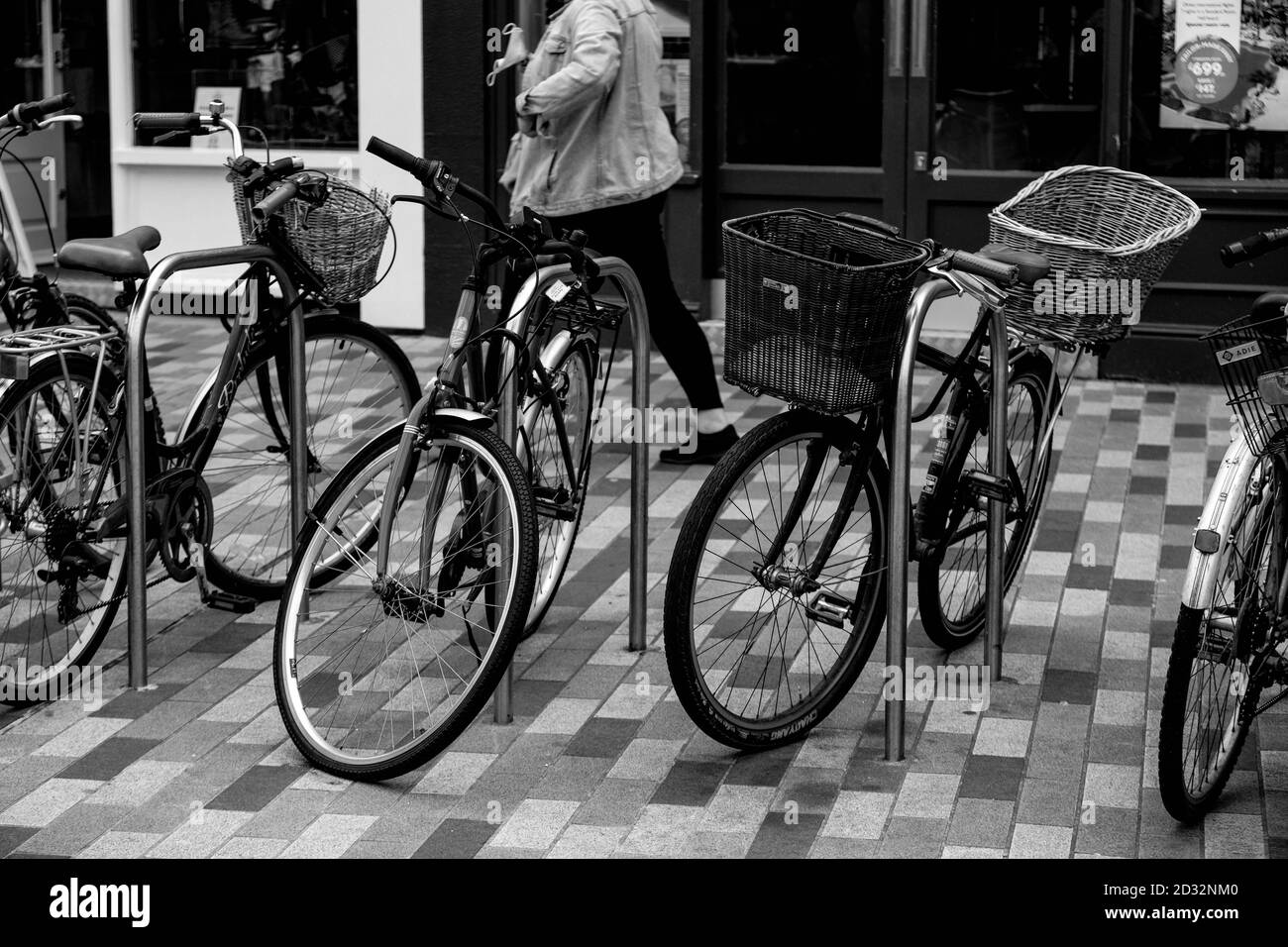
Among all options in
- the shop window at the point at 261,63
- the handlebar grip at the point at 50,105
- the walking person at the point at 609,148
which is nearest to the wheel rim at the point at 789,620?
the walking person at the point at 609,148

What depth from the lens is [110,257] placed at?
459cm

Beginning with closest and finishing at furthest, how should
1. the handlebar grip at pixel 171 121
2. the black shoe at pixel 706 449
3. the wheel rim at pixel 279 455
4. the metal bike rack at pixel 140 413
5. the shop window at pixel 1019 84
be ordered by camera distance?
the metal bike rack at pixel 140 413, the handlebar grip at pixel 171 121, the wheel rim at pixel 279 455, the black shoe at pixel 706 449, the shop window at pixel 1019 84

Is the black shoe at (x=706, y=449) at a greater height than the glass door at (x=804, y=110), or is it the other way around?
the glass door at (x=804, y=110)

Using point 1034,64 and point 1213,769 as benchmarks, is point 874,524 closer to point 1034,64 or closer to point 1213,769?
point 1213,769

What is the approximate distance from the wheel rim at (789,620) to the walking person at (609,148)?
65.7 inches

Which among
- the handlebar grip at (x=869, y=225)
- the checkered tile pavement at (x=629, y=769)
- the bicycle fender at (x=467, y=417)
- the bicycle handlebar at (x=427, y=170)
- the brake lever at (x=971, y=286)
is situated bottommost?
the checkered tile pavement at (x=629, y=769)

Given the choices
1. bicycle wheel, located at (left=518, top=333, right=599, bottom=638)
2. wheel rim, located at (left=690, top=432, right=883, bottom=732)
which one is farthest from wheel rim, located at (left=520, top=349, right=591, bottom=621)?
wheel rim, located at (left=690, top=432, right=883, bottom=732)

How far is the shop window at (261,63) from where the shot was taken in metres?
9.67

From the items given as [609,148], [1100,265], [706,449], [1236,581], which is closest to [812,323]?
[1100,265]

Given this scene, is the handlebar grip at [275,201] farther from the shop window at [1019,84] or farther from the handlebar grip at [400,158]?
the shop window at [1019,84]

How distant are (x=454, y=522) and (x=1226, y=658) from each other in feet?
5.87

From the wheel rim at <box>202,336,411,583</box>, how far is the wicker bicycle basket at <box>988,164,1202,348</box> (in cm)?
194

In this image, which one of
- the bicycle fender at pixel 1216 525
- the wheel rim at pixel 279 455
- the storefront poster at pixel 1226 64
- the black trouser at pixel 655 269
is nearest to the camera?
the bicycle fender at pixel 1216 525
